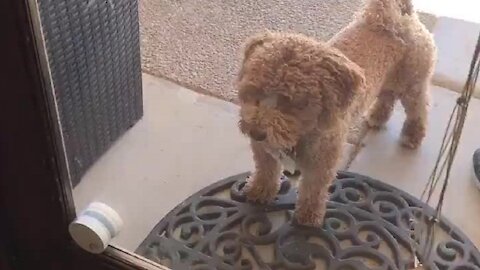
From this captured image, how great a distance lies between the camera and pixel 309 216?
47.3 inches

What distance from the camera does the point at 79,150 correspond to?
1.16 meters

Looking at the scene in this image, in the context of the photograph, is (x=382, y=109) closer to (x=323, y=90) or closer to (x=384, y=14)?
(x=384, y=14)

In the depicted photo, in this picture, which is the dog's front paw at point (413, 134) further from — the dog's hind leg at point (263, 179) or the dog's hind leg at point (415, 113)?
the dog's hind leg at point (263, 179)

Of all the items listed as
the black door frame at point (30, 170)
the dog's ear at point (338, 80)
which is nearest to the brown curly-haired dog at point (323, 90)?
the dog's ear at point (338, 80)

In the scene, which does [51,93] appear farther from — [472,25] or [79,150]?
[472,25]

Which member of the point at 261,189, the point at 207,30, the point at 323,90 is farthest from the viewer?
the point at 207,30

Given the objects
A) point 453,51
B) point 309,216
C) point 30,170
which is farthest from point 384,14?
point 30,170

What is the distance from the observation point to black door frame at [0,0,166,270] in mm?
871

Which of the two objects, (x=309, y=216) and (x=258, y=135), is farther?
(x=309, y=216)

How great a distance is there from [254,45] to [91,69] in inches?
12.2

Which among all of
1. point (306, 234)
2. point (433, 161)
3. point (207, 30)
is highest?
point (207, 30)

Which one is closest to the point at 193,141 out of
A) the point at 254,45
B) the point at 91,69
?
the point at 91,69

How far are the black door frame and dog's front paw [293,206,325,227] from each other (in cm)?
28

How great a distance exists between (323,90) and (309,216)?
303 mm
